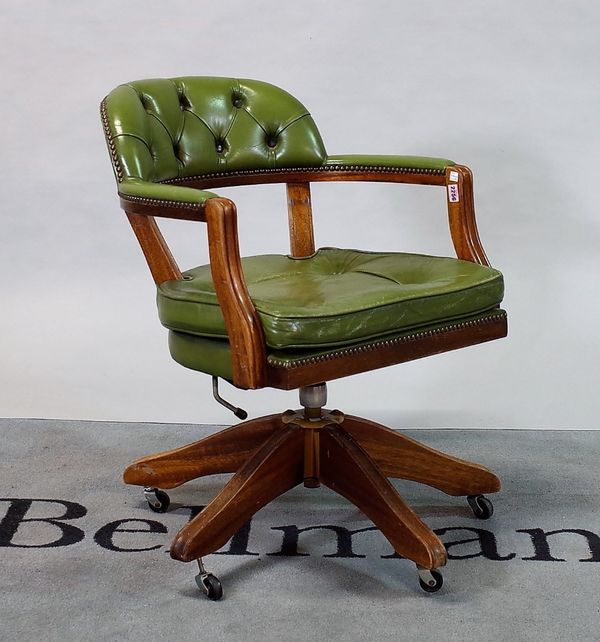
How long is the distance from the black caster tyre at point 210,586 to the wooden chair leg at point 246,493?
0.04 m

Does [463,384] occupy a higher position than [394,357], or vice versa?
[394,357]

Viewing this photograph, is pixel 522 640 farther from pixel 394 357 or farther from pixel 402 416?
pixel 402 416

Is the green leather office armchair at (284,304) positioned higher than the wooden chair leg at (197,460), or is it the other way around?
the green leather office armchair at (284,304)

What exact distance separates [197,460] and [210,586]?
1.48 ft

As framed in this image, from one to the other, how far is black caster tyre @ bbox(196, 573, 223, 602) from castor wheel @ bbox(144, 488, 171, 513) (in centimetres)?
41

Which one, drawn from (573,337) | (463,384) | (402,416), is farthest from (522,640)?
(573,337)

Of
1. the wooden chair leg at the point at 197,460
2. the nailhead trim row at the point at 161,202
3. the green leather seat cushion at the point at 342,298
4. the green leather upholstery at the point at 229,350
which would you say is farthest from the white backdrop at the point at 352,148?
the nailhead trim row at the point at 161,202

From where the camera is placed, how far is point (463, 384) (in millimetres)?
3258

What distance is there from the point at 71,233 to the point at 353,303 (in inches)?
69.1

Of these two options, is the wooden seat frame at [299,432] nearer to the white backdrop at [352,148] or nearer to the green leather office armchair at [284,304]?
the green leather office armchair at [284,304]

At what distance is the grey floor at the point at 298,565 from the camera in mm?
1999

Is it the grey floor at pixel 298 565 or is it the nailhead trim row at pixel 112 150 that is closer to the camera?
the grey floor at pixel 298 565

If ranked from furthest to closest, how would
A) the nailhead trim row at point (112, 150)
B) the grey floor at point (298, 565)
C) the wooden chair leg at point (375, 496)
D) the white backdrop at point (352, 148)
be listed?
the white backdrop at point (352, 148) → the nailhead trim row at point (112, 150) → the wooden chair leg at point (375, 496) → the grey floor at point (298, 565)

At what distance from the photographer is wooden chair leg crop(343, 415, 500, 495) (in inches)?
96.0
